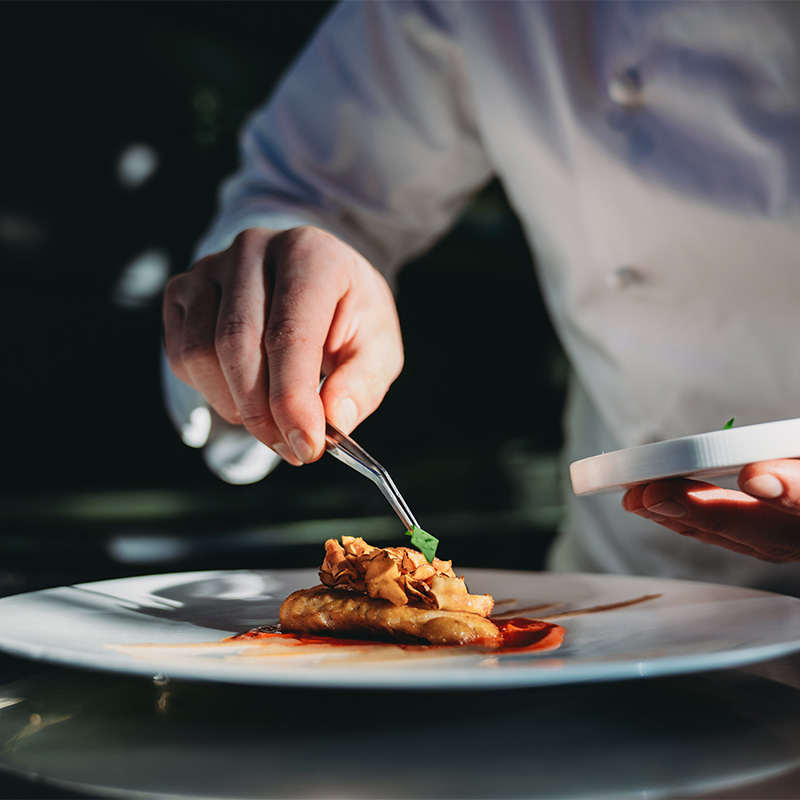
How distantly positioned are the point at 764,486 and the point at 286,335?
0.45 meters

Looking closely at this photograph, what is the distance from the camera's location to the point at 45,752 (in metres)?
0.43

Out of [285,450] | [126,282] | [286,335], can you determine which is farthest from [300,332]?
[126,282]

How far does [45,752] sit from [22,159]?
7.82 ft

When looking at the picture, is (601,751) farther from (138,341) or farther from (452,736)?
(138,341)

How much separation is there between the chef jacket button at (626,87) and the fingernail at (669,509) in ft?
2.22

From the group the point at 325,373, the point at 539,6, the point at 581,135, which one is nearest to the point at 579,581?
the point at 325,373

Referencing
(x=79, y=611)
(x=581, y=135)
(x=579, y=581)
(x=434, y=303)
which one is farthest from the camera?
(x=434, y=303)

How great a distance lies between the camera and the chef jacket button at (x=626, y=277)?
3.64 ft

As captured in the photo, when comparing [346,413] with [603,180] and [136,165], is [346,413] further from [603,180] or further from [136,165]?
[136,165]

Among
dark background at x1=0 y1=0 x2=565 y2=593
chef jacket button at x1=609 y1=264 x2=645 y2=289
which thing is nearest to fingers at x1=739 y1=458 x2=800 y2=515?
chef jacket button at x1=609 y1=264 x2=645 y2=289

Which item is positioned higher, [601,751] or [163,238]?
[163,238]

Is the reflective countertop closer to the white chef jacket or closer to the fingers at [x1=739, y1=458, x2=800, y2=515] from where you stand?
the fingers at [x1=739, y1=458, x2=800, y2=515]

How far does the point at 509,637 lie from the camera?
63 centimetres

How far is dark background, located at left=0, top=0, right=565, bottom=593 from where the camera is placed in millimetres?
2336
